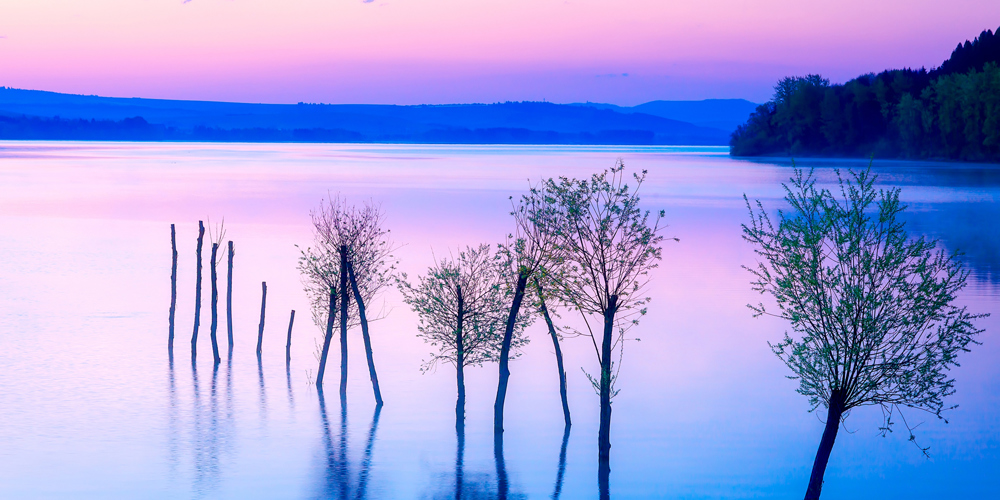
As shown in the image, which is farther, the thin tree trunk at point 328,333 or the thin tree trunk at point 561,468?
the thin tree trunk at point 328,333

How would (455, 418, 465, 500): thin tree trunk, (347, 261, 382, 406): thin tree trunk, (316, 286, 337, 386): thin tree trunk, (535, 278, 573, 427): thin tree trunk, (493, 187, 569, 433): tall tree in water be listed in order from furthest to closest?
(316, 286, 337, 386): thin tree trunk, (347, 261, 382, 406): thin tree trunk, (535, 278, 573, 427): thin tree trunk, (455, 418, 465, 500): thin tree trunk, (493, 187, 569, 433): tall tree in water

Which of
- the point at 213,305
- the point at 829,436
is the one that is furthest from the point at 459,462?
the point at 213,305

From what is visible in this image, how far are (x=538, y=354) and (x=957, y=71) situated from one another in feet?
539

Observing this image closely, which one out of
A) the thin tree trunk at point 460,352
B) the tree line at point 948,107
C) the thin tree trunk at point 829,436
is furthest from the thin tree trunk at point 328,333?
the tree line at point 948,107

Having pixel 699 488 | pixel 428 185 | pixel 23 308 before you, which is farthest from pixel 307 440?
pixel 428 185

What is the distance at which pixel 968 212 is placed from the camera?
93188mm

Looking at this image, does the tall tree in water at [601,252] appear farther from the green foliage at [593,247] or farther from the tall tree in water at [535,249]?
the tall tree in water at [535,249]

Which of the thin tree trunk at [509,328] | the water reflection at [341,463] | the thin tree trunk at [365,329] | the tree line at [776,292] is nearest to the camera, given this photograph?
the tree line at [776,292]

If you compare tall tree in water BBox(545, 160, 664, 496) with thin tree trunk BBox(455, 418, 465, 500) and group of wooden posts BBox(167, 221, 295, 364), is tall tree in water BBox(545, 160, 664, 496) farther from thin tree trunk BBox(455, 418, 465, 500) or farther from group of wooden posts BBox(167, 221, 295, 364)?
group of wooden posts BBox(167, 221, 295, 364)

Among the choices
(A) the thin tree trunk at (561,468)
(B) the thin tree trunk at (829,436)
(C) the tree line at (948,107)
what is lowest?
(A) the thin tree trunk at (561,468)

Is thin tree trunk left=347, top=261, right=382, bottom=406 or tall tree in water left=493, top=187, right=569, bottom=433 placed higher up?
tall tree in water left=493, top=187, right=569, bottom=433

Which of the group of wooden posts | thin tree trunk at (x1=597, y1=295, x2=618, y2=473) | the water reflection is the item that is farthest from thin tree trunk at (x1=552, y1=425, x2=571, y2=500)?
the group of wooden posts

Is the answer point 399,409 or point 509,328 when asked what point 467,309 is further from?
point 399,409

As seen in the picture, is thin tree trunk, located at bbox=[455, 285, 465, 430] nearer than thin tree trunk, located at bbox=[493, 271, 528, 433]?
No
